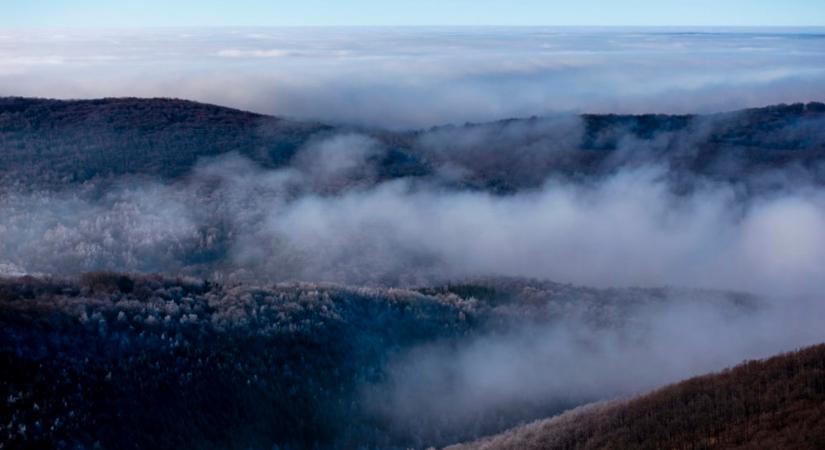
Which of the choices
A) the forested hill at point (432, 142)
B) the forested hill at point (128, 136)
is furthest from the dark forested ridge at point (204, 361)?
the forested hill at point (128, 136)

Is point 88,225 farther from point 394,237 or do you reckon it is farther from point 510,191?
point 510,191

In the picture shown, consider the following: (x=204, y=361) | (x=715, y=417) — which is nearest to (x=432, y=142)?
(x=204, y=361)

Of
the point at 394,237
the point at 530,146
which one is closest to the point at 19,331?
the point at 394,237

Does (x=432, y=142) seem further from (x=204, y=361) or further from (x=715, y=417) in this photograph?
(x=715, y=417)

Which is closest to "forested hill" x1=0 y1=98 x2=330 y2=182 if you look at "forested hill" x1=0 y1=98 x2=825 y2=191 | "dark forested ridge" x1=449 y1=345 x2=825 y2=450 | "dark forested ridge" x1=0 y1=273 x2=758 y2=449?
"forested hill" x1=0 y1=98 x2=825 y2=191

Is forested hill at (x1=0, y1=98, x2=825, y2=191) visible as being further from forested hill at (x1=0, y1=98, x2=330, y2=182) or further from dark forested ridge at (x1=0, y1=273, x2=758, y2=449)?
dark forested ridge at (x1=0, y1=273, x2=758, y2=449)

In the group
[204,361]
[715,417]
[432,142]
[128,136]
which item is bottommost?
[204,361]

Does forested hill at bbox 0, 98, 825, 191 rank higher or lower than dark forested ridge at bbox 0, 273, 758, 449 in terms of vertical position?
higher
